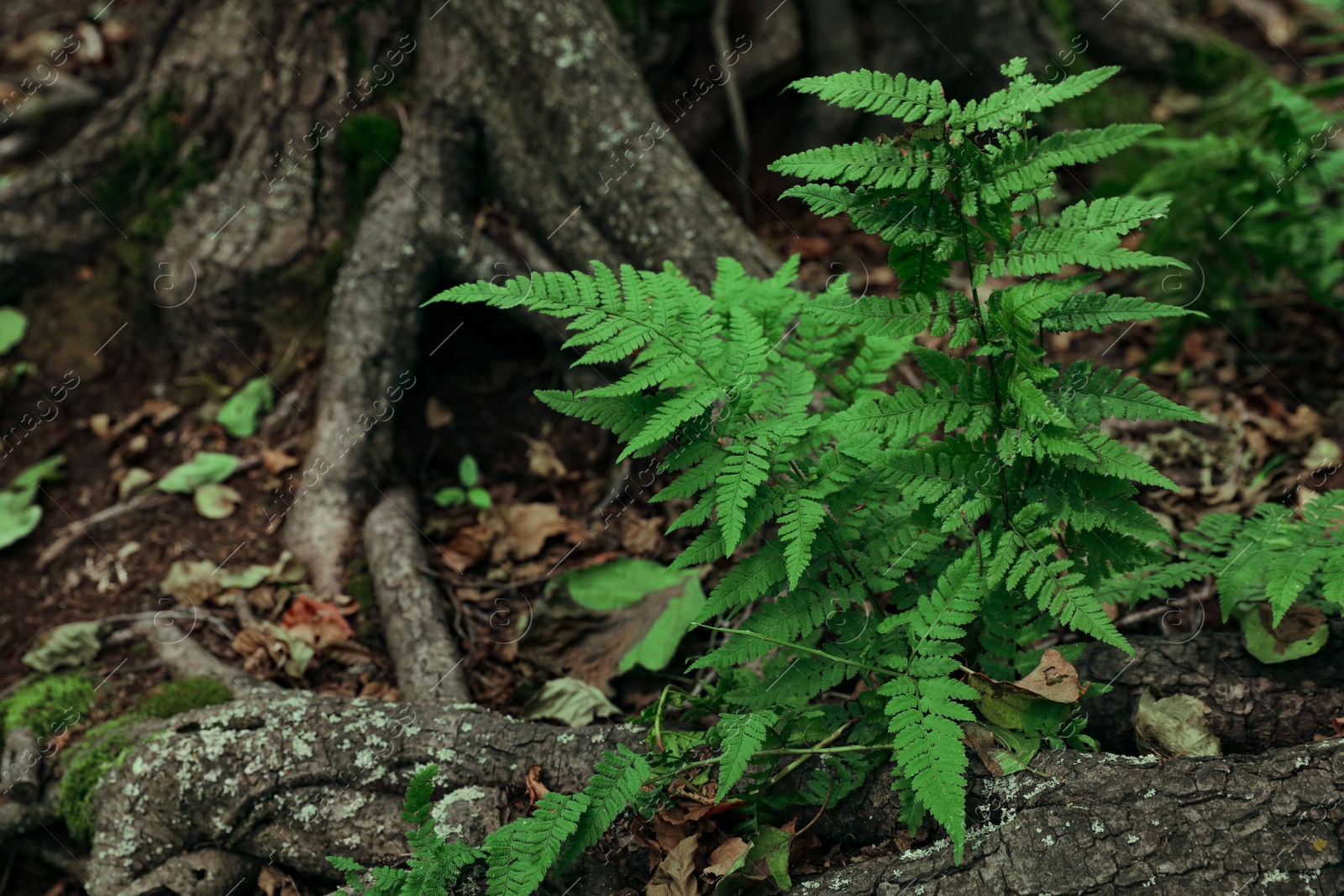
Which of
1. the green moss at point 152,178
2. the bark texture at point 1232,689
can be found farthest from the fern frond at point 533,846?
the green moss at point 152,178

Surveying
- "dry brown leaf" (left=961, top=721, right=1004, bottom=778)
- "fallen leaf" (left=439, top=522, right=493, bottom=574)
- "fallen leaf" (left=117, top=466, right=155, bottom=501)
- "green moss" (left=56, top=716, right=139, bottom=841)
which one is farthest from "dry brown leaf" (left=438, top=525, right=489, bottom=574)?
"dry brown leaf" (left=961, top=721, right=1004, bottom=778)

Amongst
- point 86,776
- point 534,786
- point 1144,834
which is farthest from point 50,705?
point 1144,834

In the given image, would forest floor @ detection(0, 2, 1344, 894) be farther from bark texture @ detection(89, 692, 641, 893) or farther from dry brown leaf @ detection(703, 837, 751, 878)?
dry brown leaf @ detection(703, 837, 751, 878)

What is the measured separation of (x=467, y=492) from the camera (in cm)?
430

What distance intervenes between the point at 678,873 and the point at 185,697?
Answer: 2.01 metres

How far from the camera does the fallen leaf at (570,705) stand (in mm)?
3236

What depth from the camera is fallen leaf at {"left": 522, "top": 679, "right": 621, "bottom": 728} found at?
10.6 feet

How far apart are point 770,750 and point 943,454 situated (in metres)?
0.87

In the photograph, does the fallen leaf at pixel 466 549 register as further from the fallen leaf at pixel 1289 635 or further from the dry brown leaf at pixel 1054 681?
the fallen leaf at pixel 1289 635

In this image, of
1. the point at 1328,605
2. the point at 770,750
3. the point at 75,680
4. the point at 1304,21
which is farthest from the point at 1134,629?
the point at 1304,21

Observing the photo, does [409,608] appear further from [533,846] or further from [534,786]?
[533,846]

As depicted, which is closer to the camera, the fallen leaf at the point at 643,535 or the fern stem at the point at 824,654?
the fern stem at the point at 824,654

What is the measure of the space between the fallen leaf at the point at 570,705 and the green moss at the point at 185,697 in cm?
107

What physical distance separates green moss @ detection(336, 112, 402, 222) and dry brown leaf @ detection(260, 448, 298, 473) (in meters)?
1.19
